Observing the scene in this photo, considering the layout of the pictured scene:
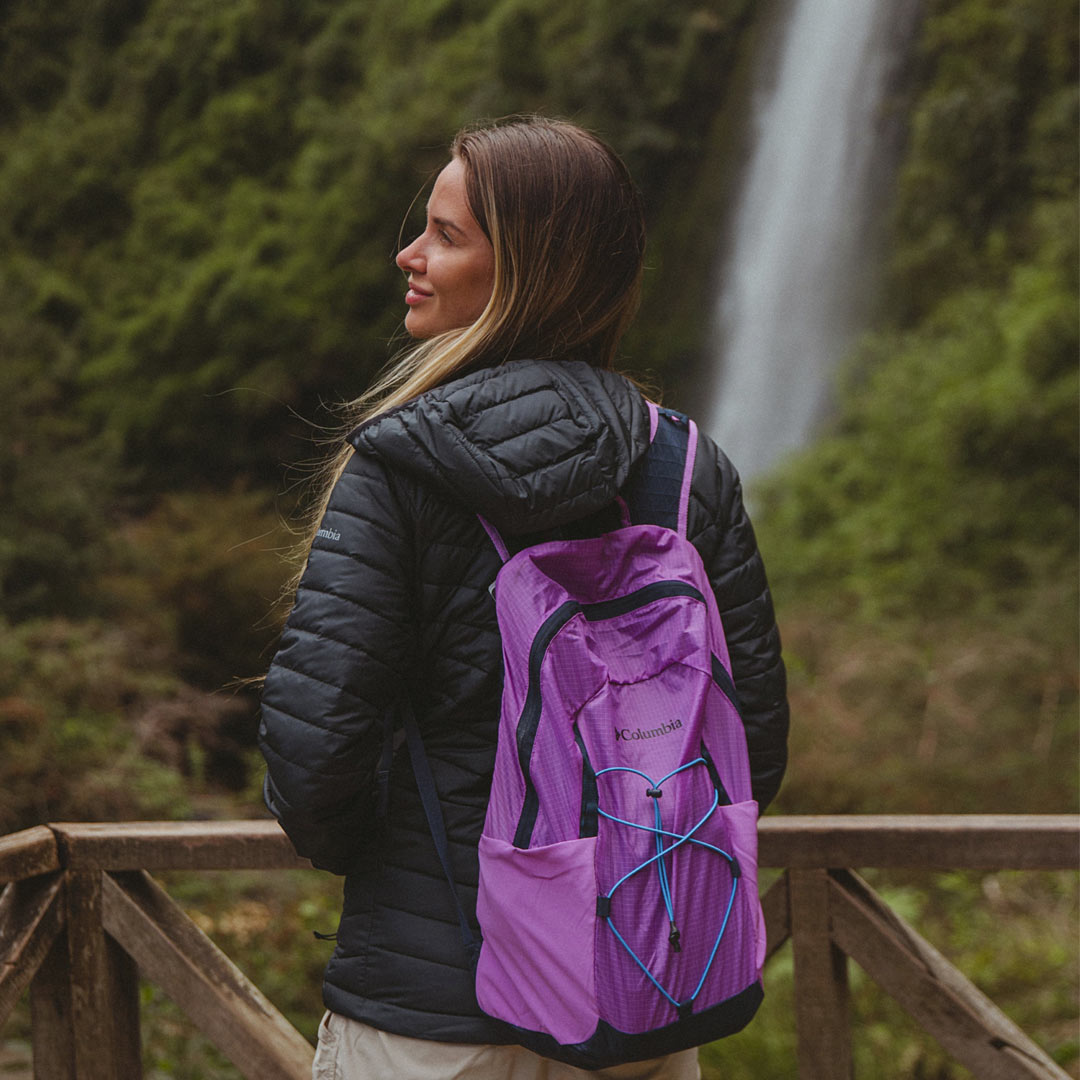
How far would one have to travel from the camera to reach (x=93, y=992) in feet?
6.56

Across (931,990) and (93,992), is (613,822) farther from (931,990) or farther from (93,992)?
(93,992)

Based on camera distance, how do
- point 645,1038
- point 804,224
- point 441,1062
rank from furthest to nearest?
point 804,224, point 441,1062, point 645,1038

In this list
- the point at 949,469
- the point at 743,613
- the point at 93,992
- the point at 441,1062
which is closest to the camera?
the point at 441,1062

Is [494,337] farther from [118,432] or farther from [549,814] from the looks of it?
[118,432]

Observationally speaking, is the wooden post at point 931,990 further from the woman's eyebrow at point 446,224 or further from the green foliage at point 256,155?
the green foliage at point 256,155

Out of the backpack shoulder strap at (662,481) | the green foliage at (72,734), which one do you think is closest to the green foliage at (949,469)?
the green foliage at (72,734)

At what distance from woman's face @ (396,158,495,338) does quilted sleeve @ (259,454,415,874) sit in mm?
259

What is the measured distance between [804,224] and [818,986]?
1152cm

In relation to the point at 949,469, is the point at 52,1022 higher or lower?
higher

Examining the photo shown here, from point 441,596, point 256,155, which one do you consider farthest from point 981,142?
point 441,596

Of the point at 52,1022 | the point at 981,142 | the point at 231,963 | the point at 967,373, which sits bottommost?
the point at 52,1022

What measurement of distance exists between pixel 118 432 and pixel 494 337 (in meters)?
13.1

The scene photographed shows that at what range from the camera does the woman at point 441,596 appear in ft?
3.90

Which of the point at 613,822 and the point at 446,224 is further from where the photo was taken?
the point at 446,224
